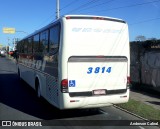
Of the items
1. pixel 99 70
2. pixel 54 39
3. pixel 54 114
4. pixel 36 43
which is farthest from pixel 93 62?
pixel 36 43

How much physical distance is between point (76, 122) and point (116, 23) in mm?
3314

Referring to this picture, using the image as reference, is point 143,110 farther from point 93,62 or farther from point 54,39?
point 54,39

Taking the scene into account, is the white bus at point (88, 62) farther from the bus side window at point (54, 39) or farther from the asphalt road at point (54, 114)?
the asphalt road at point (54, 114)

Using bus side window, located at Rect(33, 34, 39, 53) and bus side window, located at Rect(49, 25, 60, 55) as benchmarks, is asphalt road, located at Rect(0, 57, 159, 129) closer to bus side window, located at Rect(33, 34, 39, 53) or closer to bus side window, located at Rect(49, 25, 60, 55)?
bus side window, located at Rect(49, 25, 60, 55)

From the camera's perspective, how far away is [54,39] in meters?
10.0

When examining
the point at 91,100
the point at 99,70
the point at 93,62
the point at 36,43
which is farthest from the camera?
the point at 36,43

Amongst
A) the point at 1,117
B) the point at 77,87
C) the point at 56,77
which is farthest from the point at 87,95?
the point at 1,117

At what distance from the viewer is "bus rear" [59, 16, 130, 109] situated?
9.12m

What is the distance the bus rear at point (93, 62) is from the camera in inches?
359

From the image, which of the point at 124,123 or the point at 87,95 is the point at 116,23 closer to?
the point at 87,95

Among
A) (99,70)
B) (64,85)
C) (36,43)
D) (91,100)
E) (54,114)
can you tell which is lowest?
(54,114)

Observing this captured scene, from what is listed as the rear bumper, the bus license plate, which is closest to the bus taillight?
the rear bumper

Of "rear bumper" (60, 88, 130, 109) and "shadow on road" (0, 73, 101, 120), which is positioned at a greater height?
"rear bumper" (60, 88, 130, 109)

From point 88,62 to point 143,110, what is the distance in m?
2.65
